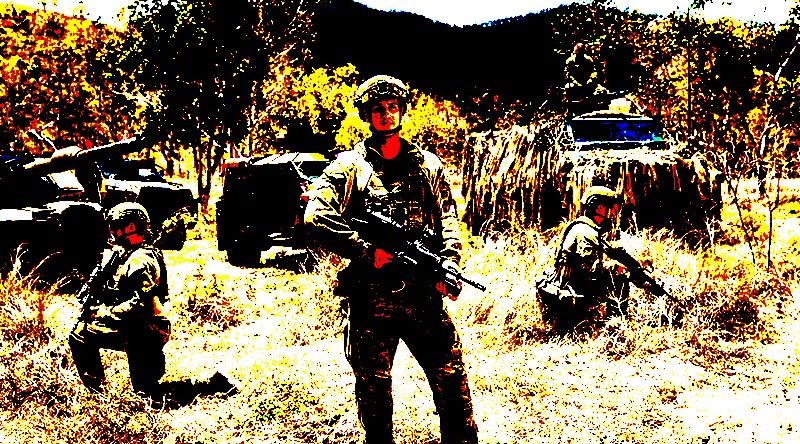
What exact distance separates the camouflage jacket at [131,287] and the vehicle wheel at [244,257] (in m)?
4.53

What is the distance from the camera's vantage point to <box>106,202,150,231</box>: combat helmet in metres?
4.05

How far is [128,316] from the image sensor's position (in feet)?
13.0

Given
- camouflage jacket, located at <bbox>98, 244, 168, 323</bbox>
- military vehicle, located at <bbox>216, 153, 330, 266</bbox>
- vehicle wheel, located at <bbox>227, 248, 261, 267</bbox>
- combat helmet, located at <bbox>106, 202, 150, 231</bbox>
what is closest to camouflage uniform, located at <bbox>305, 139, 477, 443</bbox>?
camouflage jacket, located at <bbox>98, 244, 168, 323</bbox>

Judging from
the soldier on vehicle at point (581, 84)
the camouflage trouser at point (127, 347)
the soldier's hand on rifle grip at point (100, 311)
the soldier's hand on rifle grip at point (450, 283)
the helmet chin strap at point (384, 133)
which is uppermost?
the soldier on vehicle at point (581, 84)

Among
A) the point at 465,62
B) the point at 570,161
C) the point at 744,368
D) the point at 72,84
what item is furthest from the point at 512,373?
the point at 465,62

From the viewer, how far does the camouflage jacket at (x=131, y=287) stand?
13.0ft

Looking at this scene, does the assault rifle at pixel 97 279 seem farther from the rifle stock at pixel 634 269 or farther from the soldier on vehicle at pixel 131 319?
the rifle stock at pixel 634 269

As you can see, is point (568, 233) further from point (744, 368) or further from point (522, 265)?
point (744, 368)

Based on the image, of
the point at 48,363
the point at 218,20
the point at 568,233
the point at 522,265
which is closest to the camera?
the point at 48,363

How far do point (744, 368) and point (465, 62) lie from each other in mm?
26829

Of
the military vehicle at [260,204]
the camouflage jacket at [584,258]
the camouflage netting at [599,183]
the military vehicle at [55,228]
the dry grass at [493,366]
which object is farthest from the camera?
the military vehicle at [260,204]

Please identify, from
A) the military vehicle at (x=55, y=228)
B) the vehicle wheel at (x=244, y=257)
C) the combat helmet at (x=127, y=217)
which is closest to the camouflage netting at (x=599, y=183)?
the vehicle wheel at (x=244, y=257)

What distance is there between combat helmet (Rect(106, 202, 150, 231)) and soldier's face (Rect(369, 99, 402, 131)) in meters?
2.03

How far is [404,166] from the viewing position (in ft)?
9.93
